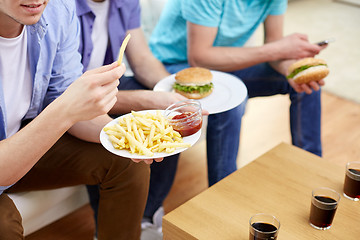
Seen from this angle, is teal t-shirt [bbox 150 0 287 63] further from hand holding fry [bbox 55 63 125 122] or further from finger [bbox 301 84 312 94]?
hand holding fry [bbox 55 63 125 122]

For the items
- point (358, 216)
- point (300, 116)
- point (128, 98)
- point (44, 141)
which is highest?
point (44, 141)

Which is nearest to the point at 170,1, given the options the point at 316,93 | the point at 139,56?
the point at 139,56

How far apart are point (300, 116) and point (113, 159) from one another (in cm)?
117

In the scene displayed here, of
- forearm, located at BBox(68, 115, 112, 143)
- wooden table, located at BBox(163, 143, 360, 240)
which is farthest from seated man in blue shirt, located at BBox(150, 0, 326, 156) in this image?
forearm, located at BBox(68, 115, 112, 143)

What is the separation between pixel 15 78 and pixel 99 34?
26.7 inches

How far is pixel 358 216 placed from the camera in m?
1.60


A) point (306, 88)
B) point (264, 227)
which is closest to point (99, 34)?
point (306, 88)

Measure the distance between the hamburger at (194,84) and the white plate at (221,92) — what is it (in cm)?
3

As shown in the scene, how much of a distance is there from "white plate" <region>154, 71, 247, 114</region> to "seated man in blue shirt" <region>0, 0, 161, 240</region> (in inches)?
15.6

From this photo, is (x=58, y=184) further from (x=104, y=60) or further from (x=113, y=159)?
(x=104, y=60)

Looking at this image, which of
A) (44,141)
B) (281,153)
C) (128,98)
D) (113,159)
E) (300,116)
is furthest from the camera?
(300,116)

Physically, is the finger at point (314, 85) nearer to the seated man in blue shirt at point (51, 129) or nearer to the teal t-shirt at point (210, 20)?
the teal t-shirt at point (210, 20)

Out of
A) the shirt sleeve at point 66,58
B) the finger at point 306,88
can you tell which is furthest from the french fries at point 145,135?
the finger at point 306,88

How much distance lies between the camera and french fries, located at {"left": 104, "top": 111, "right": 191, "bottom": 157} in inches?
61.7
